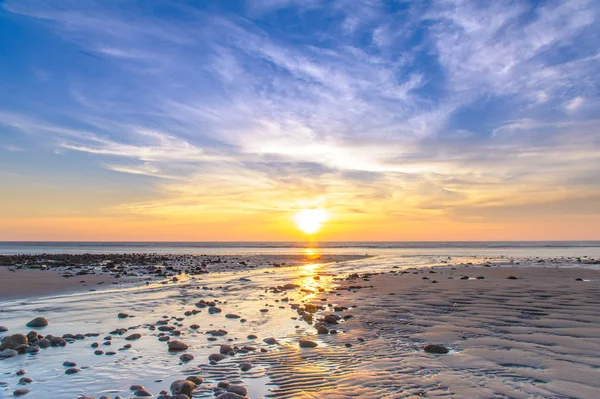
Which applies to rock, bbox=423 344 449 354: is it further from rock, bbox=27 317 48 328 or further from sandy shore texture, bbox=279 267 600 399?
rock, bbox=27 317 48 328

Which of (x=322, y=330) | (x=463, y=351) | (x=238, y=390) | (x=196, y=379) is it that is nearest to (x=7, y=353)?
(x=196, y=379)

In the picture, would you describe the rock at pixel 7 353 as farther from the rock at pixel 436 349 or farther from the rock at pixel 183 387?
the rock at pixel 436 349

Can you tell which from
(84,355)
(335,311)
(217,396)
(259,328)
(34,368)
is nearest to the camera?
(217,396)

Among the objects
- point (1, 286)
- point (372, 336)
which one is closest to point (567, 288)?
point (372, 336)

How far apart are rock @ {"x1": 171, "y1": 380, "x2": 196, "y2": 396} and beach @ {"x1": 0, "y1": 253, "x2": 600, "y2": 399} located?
0.19 ft

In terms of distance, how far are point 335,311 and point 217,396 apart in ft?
28.8

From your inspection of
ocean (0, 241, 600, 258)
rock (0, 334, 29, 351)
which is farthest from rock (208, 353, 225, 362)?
ocean (0, 241, 600, 258)

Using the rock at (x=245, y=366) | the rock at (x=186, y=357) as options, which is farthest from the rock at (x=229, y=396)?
the rock at (x=186, y=357)

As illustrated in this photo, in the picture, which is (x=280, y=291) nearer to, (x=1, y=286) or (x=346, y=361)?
(x=346, y=361)

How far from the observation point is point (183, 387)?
22.1ft

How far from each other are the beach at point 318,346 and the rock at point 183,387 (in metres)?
0.06

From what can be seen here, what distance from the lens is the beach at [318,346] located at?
693 cm

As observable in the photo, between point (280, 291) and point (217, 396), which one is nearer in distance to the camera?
point (217, 396)

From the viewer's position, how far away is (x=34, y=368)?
8.17m
